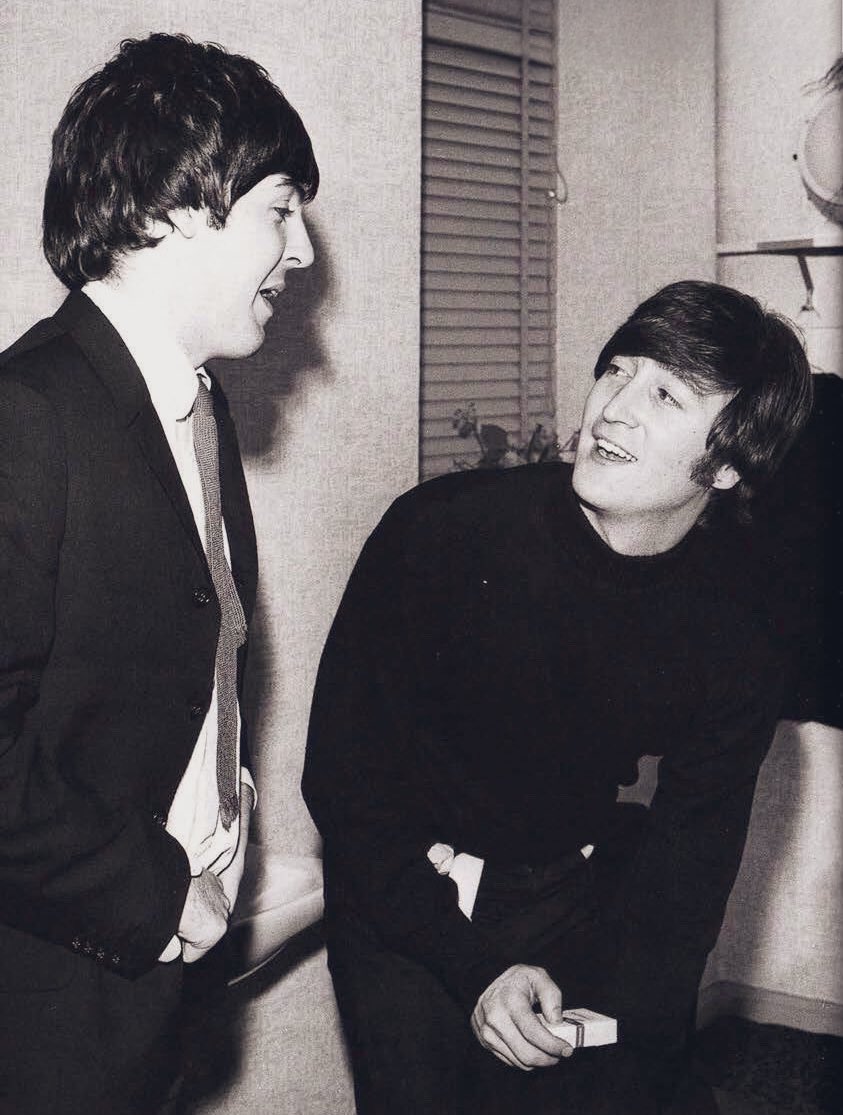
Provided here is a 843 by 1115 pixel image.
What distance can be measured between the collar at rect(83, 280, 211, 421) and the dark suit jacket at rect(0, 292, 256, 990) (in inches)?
1.2

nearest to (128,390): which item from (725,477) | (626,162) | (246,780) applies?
(246,780)

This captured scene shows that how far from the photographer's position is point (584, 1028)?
4.92 feet

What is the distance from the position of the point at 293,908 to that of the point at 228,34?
125cm

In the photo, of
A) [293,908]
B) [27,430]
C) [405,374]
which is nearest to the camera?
[27,430]

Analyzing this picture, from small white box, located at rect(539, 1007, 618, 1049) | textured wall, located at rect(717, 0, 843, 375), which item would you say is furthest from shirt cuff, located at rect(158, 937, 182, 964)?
textured wall, located at rect(717, 0, 843, 375)

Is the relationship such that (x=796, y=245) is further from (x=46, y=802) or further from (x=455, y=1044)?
(x=46, y=802)

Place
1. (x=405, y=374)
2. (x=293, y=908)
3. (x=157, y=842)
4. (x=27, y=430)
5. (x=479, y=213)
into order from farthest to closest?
(x=479, y=213), (x=405, y=374), (x=293, y=908), (x=157, y=842), (x=27, y=430)

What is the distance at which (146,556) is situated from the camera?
1154mm

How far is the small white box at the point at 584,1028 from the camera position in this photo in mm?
1487

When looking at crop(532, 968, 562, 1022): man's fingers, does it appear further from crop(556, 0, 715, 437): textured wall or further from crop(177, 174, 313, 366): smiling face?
crop(556, 0, 715, 437): textured wall

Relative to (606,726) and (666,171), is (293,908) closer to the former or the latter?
(606,726)

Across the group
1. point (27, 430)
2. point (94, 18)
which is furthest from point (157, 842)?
point (94, 18)

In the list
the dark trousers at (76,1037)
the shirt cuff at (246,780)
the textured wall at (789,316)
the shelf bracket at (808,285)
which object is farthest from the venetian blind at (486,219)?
the dark trousers at (76,1037)

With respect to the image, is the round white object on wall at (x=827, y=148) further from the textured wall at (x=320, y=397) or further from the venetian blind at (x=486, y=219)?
the textured wall at (x=320, y=397)
